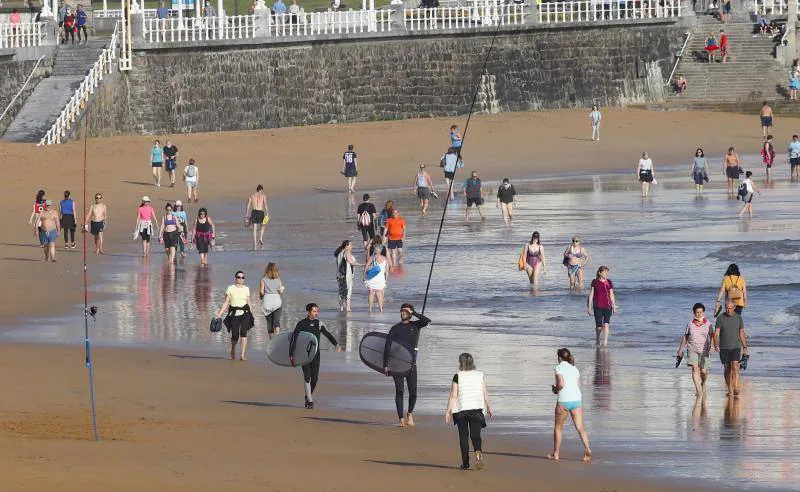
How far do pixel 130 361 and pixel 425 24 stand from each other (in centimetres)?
3425

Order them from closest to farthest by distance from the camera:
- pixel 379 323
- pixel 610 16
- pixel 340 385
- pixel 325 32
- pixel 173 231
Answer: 1. pixel 340 385
2. pixel 379 323
3. pixel 173 231
4. pixel 325 32
5. pixel 610 16

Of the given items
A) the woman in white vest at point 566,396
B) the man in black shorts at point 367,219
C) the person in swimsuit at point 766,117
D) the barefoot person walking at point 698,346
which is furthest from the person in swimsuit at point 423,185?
the woman in white vest at point 566,396

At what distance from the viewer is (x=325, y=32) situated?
169 ft

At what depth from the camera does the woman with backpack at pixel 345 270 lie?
975 inches

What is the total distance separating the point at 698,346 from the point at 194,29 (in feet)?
102

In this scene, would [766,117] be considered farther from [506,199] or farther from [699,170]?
[506,199]

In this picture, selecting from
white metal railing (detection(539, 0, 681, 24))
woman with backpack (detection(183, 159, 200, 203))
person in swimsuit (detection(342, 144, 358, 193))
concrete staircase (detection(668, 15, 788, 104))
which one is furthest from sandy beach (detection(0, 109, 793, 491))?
concrete staircase (detection(668, 15, 788, 104))

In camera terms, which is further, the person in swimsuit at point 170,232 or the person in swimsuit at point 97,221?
the person in swimsuit at point 97,221

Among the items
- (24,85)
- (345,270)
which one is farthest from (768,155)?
(345,270)

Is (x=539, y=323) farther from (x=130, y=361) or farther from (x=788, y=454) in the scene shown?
(x=788, y=454)

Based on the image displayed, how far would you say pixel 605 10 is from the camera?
58.4 meters

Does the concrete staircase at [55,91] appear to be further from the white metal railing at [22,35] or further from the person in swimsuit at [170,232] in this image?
the person in swimsuit at [170,232]

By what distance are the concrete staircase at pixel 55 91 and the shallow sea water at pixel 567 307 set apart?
23.5 ft

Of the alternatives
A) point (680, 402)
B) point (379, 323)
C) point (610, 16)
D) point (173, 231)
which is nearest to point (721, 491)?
point (680, 402)
